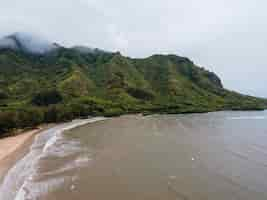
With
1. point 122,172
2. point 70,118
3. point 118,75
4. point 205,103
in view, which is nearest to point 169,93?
point 205,103

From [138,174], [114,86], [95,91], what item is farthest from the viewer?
[114,86]

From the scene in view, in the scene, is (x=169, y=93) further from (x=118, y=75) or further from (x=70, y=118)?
(x=70, y=118)

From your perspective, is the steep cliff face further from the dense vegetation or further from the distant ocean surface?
the distant ocean surface

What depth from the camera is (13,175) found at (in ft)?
64.1

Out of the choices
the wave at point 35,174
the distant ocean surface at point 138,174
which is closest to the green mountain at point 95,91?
the wave at point 35,174

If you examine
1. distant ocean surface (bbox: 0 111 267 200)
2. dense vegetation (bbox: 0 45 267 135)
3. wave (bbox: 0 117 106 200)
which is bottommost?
distant ocean surface (bbox: 0 111 267 200)

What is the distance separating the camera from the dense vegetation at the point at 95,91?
9486 cm

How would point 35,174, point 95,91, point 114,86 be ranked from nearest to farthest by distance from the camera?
point 35,174 < point 95,91 < point 114,86

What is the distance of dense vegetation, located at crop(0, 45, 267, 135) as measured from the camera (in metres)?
94.9

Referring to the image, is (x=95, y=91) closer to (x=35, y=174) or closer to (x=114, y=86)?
(x=114, y=86)

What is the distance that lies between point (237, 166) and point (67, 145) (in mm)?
23451

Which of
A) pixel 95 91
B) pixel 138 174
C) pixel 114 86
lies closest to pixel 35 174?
pixel 138 174

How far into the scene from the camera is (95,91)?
14550 centimetres

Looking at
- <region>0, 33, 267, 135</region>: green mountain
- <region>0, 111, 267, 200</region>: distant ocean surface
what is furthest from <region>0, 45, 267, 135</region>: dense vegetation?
<region>0, 111, 267, 200</region>: distant ocean surface
